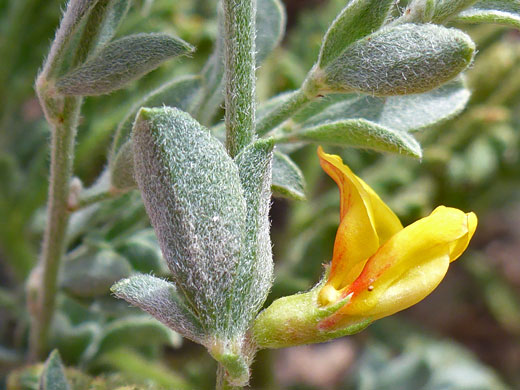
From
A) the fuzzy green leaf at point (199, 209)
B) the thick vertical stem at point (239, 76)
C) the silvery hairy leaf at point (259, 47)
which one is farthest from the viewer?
the silvery hairy leaf at point (259, 47)

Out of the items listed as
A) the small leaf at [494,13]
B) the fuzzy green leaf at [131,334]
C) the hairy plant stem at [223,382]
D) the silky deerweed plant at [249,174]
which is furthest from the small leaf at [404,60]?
the fuzzy green leaf at [131,334]

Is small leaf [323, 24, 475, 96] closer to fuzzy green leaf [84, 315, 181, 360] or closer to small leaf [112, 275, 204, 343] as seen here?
small leaf [112, 275, 204, 343]

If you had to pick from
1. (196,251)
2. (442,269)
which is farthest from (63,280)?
(442,269)

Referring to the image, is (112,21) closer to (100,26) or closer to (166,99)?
(100,26)

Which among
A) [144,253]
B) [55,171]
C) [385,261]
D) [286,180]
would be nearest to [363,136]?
[286,180]

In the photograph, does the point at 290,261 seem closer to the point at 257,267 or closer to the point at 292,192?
the point at 292,192

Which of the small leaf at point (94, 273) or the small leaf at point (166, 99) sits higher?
the small leaf at point (166, 99)

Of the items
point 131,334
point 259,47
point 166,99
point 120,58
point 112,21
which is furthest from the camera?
point 131,334

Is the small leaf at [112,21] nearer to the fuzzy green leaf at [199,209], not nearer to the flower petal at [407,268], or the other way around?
the fuzzy green leaf at [199,209]
